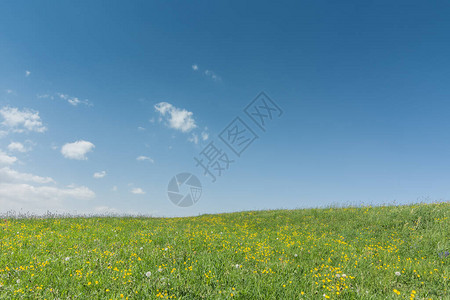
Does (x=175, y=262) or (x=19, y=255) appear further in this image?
(x=19, y=255)

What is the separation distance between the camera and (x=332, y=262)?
762cm

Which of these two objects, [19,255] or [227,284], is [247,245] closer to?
[227,284]

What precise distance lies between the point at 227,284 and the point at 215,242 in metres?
3.07

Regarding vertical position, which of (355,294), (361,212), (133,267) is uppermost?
(361,212)

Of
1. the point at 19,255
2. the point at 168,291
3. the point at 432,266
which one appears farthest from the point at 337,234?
the point at 19,255

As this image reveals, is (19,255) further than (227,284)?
Yes

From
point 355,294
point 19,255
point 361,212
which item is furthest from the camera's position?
point 361,212

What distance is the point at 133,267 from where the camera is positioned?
603 cm

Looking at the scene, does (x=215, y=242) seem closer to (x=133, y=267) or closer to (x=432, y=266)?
(x=133, y=267)

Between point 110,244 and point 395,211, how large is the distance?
574 inches

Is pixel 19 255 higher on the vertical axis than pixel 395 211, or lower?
lower

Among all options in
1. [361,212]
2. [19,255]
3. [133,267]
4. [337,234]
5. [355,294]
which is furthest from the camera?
[361,212]

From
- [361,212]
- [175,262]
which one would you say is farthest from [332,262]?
[361,212]

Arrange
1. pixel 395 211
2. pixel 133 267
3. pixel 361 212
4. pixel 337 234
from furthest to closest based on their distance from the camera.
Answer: pixel 361 212 < pixel 395 211 < pixel 337 234 < pixel 133 267
